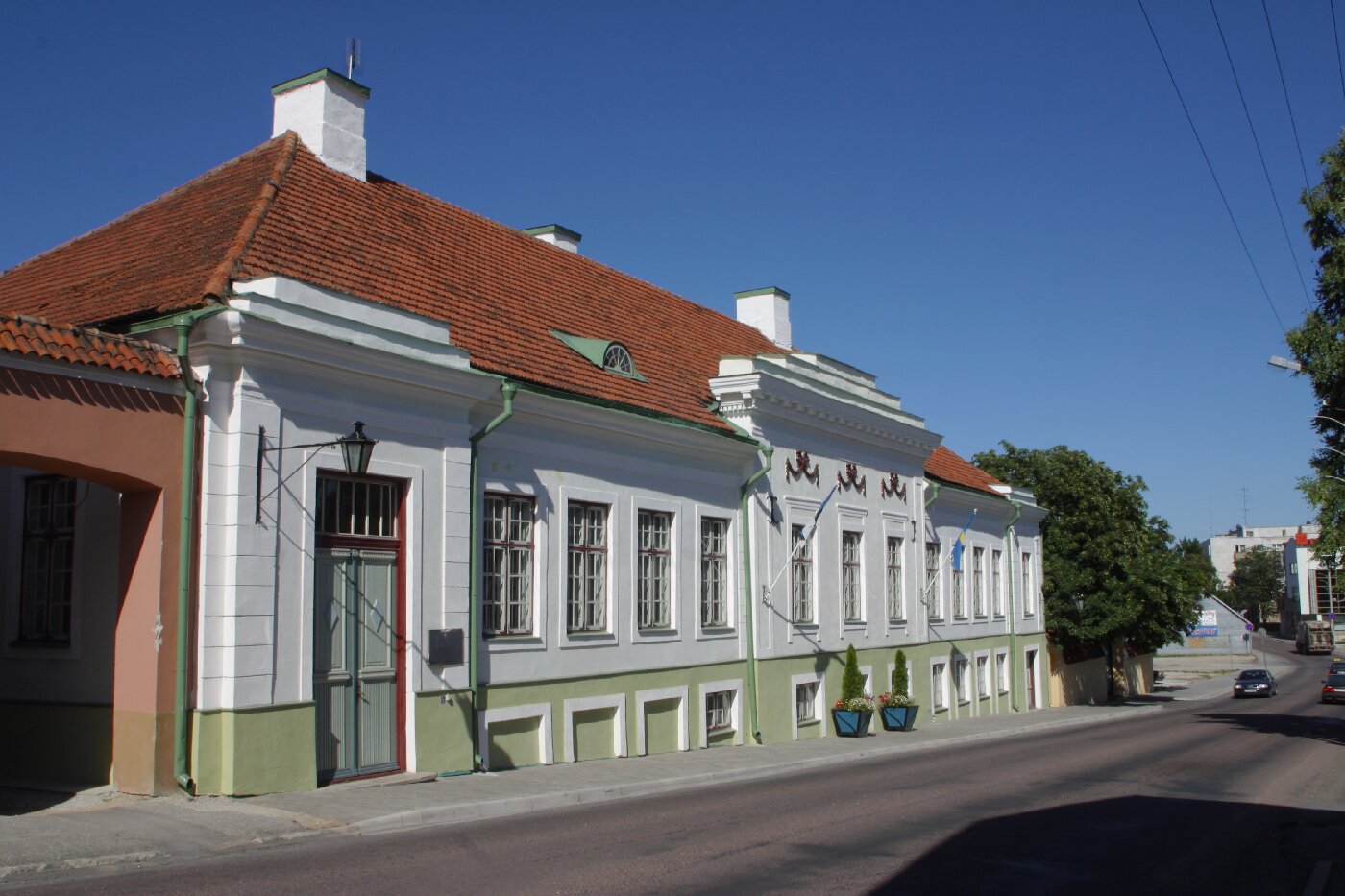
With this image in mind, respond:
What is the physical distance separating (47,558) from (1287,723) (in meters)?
26.5

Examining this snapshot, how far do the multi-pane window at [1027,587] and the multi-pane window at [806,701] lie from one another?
15.6m

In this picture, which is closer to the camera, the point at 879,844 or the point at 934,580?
the point at 879,844

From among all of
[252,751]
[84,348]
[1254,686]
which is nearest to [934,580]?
[252,751]

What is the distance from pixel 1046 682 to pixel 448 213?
25621mm

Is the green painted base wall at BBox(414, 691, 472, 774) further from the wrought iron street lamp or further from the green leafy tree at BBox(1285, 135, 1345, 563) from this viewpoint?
the green leafy tree at BBox(1285, 135, 1345, 563)

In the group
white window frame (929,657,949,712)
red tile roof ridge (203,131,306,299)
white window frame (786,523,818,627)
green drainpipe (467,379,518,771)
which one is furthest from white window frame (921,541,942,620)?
red tile roof ridge (203,131,306,299)

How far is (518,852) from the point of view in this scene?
9.23 meters

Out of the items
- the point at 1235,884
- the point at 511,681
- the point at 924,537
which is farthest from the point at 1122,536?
the point at 1235,884

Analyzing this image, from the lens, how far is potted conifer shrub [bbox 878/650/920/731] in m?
24.1

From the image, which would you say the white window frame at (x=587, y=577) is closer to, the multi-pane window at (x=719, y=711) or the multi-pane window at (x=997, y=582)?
the multi-pane window at (x=719, y=711)

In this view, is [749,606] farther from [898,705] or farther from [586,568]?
[898,705]

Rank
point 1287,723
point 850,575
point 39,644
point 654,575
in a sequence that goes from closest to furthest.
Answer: point 39,644 < point 654,575 < point 850,575 < point 1287,723

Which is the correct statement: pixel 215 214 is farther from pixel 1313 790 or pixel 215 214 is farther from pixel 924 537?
pixel 924 537

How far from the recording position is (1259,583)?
132375 millimetres
